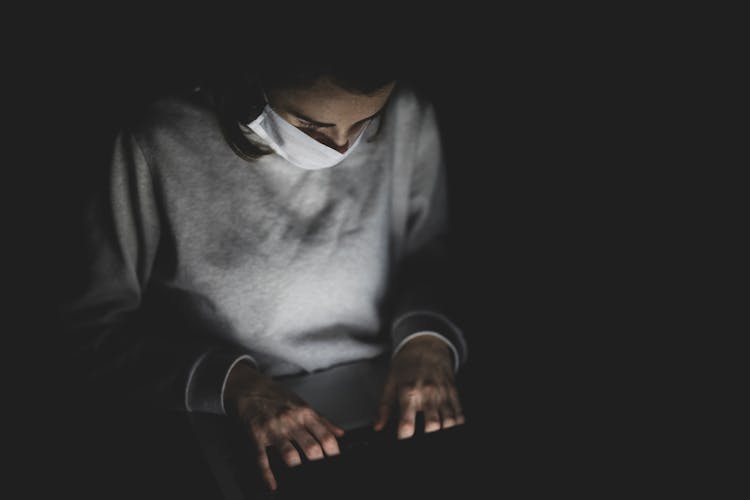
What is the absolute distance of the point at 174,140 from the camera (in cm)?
89

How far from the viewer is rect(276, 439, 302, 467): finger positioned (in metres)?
0.85

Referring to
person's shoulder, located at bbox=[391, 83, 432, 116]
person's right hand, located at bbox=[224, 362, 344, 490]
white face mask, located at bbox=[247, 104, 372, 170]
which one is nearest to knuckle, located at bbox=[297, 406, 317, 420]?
person's right hand, located at bbox=[224, 362, 344, 490]

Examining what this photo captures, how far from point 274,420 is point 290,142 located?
1.55 ft

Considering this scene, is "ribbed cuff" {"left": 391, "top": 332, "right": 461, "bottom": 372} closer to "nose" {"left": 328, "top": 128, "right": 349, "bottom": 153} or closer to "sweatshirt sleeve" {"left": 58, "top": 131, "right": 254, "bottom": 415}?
"sweatshirt sleeve" {"left": 58, "top": 131, "right": 254, "bottom": 415}

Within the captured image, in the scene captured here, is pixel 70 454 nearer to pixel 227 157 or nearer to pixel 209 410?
pixel 209 410

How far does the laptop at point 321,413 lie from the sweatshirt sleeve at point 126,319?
0.09 metres

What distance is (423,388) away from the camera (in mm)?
991

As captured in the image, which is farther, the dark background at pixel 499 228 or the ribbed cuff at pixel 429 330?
the ribbed cuff at pixel 429 330

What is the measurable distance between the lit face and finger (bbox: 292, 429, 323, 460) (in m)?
0.49

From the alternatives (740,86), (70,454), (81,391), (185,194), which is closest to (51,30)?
(185,194)

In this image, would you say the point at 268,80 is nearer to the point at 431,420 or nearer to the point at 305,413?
the point at 305,413

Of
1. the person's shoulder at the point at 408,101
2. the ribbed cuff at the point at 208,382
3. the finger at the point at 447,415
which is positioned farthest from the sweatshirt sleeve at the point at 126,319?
the person's shoulder at the point at 408,101

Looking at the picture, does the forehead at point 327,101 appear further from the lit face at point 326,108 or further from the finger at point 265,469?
the finger at point 265,469

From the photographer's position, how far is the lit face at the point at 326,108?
30.8 inches
